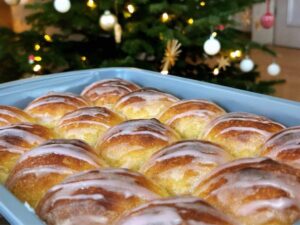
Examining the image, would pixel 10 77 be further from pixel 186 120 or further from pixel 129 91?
pixel 186 120

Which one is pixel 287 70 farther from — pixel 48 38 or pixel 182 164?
pixel 182 164

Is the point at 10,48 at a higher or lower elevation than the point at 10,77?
higher

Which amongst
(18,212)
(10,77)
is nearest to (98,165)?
(18,212)

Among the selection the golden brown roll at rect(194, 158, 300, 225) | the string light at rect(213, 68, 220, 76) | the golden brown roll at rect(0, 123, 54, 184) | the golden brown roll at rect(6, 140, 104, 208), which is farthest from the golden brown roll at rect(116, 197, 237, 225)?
the string light at rect(213, 68, 220, 76)

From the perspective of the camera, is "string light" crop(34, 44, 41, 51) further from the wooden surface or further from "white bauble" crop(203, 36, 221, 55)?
the wooden surface

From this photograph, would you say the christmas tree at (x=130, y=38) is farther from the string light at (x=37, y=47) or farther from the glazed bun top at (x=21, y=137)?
the glazed bun top at (x=21, y=137)
